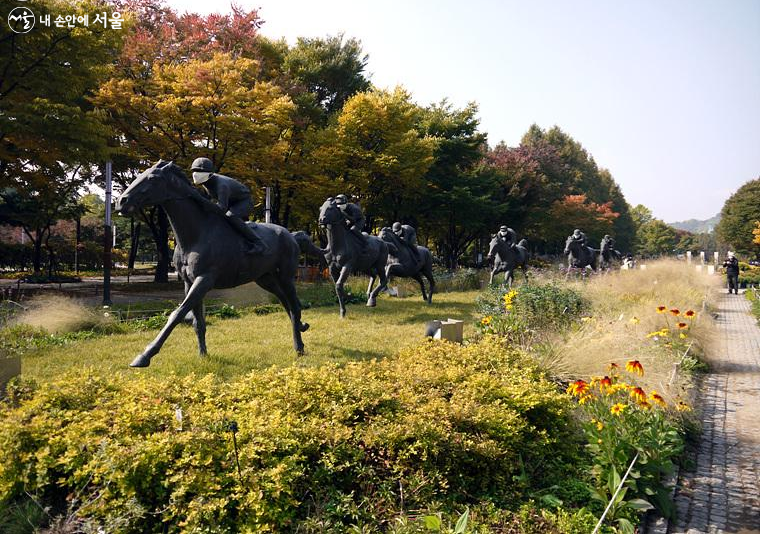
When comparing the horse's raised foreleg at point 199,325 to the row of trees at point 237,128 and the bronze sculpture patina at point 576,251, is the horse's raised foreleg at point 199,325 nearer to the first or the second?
the row of trees at point 237,128

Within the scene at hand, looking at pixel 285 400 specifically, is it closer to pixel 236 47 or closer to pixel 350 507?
pixel 350 507

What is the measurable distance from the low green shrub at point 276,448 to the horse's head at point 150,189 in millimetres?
2301

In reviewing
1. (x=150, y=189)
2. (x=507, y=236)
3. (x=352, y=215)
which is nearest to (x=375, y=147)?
(x=507, y=236)

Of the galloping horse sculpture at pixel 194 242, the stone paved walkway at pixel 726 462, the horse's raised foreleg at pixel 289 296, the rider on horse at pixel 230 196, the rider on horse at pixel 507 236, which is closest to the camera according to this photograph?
the stone paved walkway at pixel 726 462

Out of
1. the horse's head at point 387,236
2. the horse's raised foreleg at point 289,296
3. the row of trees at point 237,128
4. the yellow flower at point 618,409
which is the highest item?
the row of trees at point 237,128

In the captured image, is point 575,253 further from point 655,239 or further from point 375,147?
point 655,239

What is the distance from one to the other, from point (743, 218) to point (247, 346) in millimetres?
71474

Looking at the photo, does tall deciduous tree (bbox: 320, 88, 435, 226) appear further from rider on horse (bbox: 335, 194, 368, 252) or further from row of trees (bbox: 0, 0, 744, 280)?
rider on horse (bbox: 335, 194, 368, 252)

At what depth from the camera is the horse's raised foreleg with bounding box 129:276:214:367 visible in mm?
6242

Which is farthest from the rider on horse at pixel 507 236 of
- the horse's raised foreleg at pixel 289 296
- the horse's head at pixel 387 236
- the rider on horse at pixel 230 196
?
the rider on horse at pixel 230 196

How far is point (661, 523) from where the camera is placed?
12.5 feet

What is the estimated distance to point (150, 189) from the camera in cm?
620

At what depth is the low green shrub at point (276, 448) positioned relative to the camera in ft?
10.2

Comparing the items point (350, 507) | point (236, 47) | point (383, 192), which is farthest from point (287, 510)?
point (383, 192)
